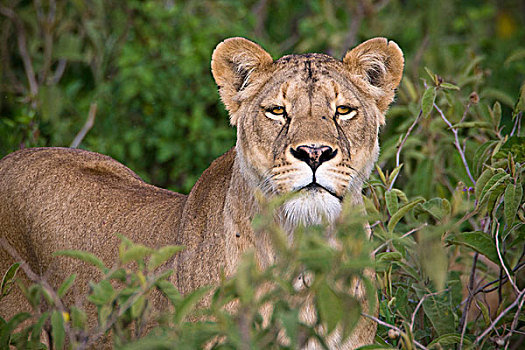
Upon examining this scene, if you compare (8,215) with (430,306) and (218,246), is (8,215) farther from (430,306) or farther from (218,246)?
(430,306)

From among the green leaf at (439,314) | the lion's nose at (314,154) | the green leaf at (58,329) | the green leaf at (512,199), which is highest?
the lion's nose at (314,154)

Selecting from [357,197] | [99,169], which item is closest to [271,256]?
[357,197]

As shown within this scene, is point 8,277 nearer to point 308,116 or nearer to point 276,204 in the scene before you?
point 276,204

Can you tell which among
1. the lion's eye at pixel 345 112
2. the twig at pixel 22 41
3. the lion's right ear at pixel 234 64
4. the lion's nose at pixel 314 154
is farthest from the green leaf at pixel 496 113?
the twig at pixel 22 41

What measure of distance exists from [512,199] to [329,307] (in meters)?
1.40

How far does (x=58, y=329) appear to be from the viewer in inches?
81.0

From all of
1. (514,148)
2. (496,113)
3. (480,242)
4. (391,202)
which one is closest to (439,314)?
(480,242)

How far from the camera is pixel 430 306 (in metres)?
3.31

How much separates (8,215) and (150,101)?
9.07ft

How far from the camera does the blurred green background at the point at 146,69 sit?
616 cm

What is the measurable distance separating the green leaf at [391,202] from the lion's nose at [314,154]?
560mm

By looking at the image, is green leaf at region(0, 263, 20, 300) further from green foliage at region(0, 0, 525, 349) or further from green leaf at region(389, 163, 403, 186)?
green leaf at region(389, 163, 403, 186)

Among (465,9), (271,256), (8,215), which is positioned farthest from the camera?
(465,9)

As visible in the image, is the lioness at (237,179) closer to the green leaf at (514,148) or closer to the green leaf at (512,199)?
the green leaf at (512,199)
